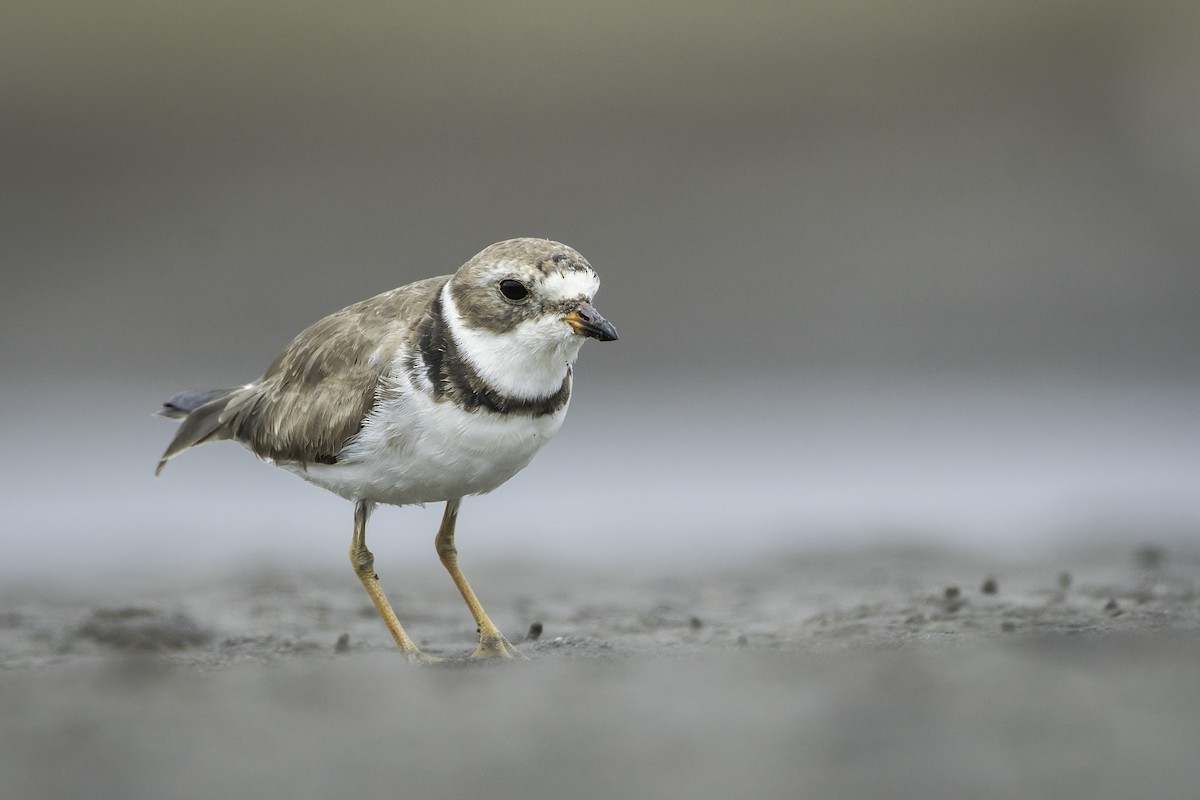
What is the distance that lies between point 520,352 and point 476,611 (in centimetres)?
130

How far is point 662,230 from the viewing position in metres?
13.0

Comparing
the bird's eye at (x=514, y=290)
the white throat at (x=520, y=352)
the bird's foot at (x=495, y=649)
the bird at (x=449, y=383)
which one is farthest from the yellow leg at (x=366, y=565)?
the bird's eye at (x=514, y=290)

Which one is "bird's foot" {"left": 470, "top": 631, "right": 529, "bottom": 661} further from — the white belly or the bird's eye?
the bird's eye

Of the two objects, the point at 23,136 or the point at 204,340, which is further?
the point at 23,136

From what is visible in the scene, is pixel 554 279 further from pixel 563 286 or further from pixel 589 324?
pixel 589 324

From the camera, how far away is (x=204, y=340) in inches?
481

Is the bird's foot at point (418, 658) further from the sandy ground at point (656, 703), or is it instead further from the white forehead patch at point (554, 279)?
the white forehead patch at point (554, 279)

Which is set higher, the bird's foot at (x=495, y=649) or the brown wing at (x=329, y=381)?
the brown wing at (x=329, y=381)

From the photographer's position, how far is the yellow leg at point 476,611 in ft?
19.5

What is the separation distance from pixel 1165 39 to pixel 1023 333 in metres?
3.51

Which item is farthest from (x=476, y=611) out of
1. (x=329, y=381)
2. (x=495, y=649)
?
(x=329, y=381)

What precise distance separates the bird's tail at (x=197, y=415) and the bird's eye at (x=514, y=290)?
1923 millimetres

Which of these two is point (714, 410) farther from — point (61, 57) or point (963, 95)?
point (61, 57)

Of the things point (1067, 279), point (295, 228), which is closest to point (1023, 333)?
point (1067, 279)
